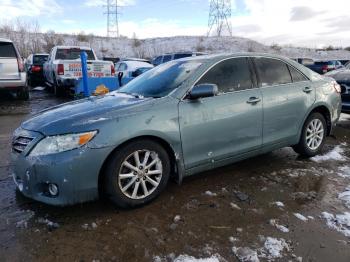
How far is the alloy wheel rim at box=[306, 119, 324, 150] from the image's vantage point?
5.24 meters

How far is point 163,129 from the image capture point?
143 inches

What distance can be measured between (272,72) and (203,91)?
1.43 m

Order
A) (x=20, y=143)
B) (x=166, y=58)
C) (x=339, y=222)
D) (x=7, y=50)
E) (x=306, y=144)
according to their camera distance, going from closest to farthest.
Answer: (x=339, y=222), (x=20, y=143), (x=306, y=144), (x=7, y=50), (x=166, y=58)

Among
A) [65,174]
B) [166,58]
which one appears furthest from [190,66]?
[166,58]

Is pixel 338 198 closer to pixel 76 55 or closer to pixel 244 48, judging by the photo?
pixel 76 55

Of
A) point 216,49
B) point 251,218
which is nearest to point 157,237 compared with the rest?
point 251,218

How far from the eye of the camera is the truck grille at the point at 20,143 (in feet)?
11.4

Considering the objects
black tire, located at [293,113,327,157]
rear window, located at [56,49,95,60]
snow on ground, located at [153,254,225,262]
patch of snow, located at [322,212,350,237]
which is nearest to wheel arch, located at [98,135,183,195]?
snow on ground, located at [153,254,225,262]

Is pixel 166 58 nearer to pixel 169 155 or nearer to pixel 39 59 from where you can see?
pixel 39 59

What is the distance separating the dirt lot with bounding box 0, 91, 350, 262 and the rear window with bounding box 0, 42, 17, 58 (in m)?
6.52

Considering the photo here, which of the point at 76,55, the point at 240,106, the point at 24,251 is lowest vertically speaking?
the point at 24,251

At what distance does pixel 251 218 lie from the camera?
3500mm

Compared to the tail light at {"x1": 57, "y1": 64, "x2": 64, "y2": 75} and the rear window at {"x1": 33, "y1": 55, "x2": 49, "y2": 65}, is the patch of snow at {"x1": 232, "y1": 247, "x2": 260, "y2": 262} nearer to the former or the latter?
the tail light at {"x1": 57, "y1": 64, "x2": 64, "y2": 75}

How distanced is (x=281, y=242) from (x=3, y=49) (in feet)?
31.7
